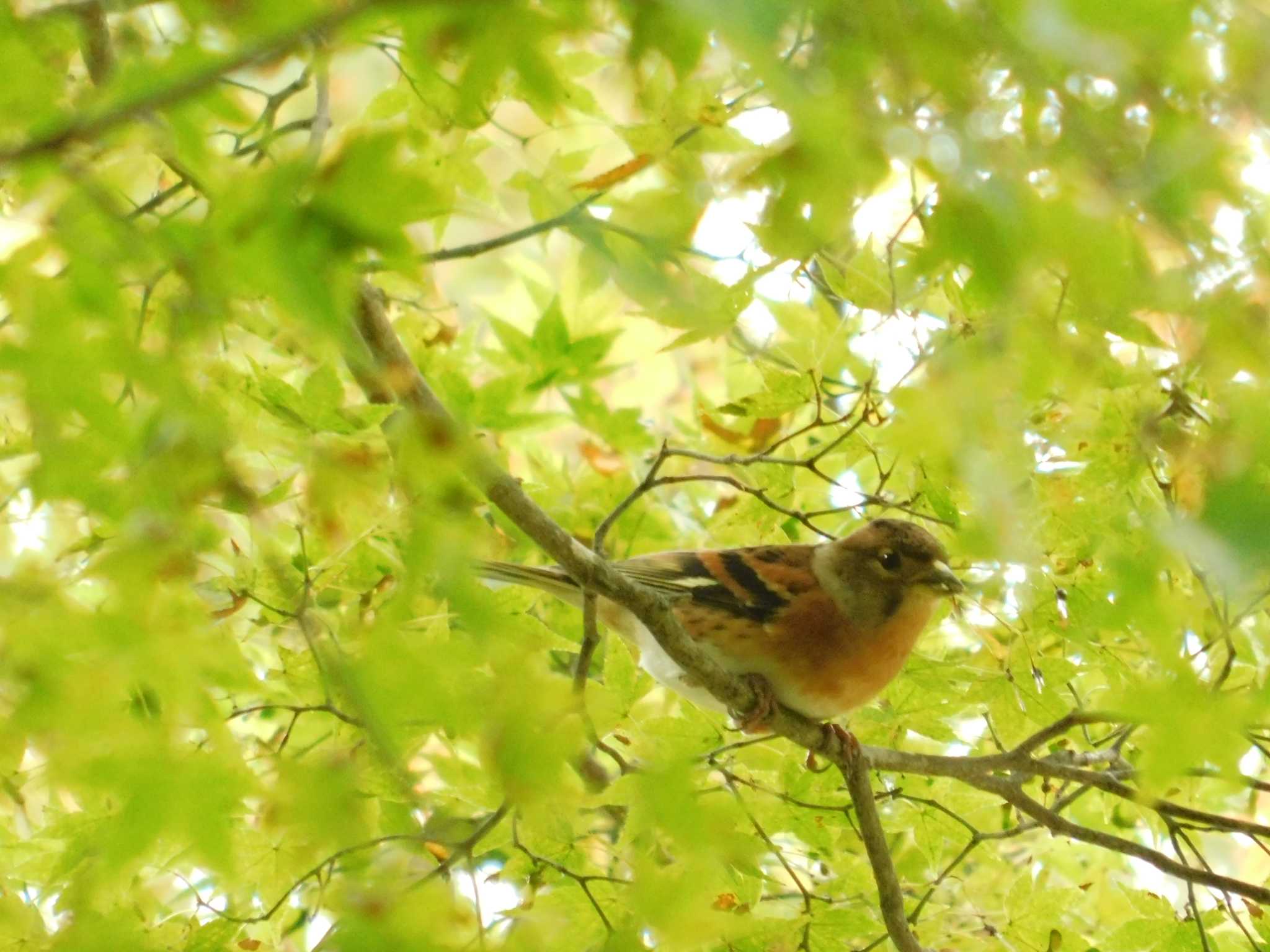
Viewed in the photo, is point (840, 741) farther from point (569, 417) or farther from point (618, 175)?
point (618, 175)

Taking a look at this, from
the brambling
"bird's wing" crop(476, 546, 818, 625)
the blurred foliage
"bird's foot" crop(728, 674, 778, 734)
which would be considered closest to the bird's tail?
the brambling

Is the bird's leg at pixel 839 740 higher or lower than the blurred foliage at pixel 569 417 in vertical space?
lower

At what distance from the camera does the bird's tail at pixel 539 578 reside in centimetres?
366

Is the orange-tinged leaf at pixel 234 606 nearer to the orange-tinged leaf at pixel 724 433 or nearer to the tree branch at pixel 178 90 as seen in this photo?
the orange-tinged leaf at pixel 724 433

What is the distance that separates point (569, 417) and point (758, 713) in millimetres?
1115

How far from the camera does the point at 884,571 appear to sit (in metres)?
4.11

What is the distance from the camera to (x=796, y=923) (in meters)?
3.01

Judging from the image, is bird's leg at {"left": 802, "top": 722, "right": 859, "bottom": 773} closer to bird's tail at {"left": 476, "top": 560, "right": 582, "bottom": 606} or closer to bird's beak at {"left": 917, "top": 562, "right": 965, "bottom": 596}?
bird's beak at {"left": 917, "top": 562, "right": 965, "bottom": 596}

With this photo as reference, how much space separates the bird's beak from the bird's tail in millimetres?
1103

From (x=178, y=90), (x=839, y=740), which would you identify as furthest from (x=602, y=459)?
(x=178, y=90)

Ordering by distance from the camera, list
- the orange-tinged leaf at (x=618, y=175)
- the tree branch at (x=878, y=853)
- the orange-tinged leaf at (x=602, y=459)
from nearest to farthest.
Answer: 1. the orange-tinged leaf at (x=618, y=175)
2. the tree branch at (x=878, y=853)
3. the orange-tinged leaf at (x=602, y=459)

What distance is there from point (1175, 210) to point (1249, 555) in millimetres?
408

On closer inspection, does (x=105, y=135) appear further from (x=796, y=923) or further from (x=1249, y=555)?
(x=796, y=923)

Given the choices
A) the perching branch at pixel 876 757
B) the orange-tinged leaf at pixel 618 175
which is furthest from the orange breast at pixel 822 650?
the orange-tinged leaf at pixel 618 175
